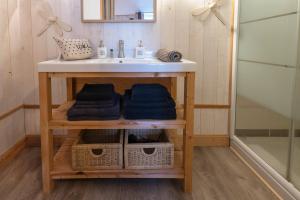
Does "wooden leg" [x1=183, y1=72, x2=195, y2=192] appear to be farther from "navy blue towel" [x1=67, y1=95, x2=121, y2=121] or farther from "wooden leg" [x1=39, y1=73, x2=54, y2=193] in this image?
"wooden leg" [x1=39, y1=73, x2=54, y2=193]

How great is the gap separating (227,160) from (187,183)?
676 mm

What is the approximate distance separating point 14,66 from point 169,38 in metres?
1.31

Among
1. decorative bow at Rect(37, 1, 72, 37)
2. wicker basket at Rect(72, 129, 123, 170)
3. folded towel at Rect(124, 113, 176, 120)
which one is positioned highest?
decorative bow at Rect(37, 1, 72, 37)

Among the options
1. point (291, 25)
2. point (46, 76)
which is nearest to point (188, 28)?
point (291, 25)

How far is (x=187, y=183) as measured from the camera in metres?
2.22

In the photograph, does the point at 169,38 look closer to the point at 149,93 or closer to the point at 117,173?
the point at 149,93

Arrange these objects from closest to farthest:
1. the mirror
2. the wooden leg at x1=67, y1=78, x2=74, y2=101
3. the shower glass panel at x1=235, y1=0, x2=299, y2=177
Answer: the shower glass panel at x1=235, y1=0, x2=299, y2=177 < the mirror < the wooden leg at x1=67, y1=78, x2=74, y2=101

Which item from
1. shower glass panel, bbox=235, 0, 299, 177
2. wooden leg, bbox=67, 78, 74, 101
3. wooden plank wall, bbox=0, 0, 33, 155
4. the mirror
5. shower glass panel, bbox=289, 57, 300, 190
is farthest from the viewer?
wooden leg, bbox=67, 78, 74, 101

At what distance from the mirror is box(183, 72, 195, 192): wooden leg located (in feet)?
3.10

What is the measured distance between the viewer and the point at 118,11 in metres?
2.81

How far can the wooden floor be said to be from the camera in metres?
2.15

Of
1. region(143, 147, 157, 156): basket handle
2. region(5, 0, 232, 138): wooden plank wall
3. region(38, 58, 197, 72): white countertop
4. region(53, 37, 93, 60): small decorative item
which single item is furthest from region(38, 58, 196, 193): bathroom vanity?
region(5, 0, 232, 138): wooden plank wall

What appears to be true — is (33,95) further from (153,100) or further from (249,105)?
→ (249,105)

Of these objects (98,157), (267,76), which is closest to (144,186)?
(98,157)
